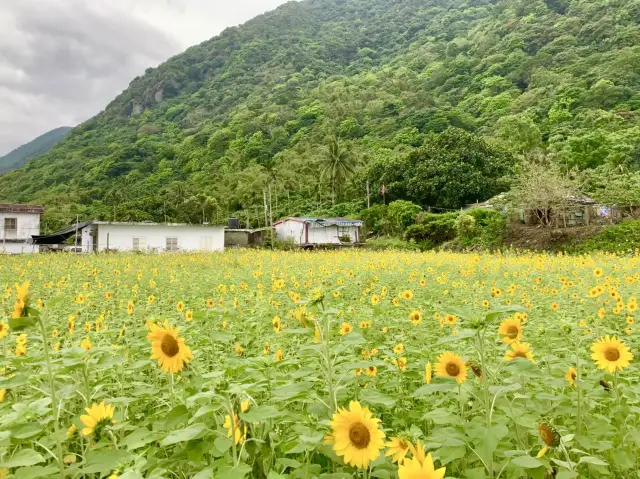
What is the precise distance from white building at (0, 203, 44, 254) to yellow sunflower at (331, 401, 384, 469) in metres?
35.9

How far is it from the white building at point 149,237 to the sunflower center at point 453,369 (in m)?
21.4

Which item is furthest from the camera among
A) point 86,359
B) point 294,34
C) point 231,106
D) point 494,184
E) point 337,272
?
point 294,34

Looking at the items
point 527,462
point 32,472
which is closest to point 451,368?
point 527,462

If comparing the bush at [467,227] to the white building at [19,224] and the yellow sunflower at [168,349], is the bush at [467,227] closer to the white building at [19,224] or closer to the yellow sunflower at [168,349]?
the yellow sunflower at [168,349]

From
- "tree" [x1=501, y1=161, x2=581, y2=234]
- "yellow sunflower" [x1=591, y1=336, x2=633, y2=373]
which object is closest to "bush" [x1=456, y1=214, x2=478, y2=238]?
"tree" [x1=501, y1=161, x2=581, y2=234]

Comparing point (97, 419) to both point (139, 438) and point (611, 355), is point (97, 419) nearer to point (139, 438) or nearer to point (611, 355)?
point (139, 438)

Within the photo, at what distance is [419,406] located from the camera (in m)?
2.05

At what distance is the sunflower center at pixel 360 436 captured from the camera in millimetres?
1084


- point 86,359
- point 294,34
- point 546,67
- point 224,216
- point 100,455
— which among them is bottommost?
point 100,455

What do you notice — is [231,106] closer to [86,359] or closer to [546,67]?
[546,67]

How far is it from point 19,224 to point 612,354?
124ft

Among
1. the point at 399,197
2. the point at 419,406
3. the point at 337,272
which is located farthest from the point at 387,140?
the point at 419,406

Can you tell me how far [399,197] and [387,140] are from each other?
2034 centimetres

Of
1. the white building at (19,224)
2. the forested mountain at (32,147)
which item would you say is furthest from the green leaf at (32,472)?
the forested mountain at (32,147)
